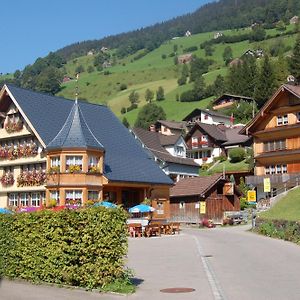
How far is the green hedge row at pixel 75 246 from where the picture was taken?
13.1 meters

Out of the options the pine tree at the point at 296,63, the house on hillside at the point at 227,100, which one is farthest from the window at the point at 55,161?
the house on hillside at the point at 227,100

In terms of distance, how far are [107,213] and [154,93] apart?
5417 inches

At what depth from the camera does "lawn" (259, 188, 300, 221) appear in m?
34.3

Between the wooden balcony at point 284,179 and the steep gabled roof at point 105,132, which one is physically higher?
the steep gabled roof at point 105,132

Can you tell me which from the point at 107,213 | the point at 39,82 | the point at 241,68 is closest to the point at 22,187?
the point at 107,213

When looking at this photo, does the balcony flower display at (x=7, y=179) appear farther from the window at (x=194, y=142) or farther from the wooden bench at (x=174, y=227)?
the window at (x=194, y=142)

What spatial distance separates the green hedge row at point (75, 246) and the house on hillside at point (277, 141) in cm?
3868

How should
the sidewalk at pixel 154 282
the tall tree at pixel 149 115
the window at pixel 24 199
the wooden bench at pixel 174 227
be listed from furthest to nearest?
the tall tree at pixel 149 115
the window at pixel 24 199
the wooden bench at pixel 174 227
the sidewalk at pixel 154 282

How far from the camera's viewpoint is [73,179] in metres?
37.8

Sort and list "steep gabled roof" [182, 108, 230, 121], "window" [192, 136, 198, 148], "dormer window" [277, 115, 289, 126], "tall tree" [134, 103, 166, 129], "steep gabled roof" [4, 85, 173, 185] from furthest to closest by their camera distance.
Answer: "tall tree" [134, 103, 166, 129]
"steep gabled roof" [182, 108, 230, 121]
"window" [192, 136, 198, 148]
"dormer window" [277, 115, 289, 126]
"steep gabled roof" [4, 85, 173, 185]

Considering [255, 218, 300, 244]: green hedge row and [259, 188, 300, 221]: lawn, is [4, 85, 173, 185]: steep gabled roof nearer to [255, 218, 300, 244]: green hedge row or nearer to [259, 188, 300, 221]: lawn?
[259, 188, 300, 221]: lawn

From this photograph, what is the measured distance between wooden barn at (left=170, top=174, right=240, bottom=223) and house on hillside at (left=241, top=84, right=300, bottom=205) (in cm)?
348

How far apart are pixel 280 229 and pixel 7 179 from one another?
23.9 m

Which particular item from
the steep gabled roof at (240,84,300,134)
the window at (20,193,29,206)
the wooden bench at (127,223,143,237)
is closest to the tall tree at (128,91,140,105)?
the steep gabled roof at (240,84,300,134)
